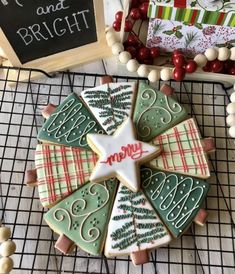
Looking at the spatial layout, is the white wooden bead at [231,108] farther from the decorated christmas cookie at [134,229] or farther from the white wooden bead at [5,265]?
the white wooden bead at [5,265]

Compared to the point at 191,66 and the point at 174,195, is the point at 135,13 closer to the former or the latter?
the point at 191,66

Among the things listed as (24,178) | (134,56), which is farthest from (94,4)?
(24,178)

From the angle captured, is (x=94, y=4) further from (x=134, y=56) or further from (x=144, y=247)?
(x=144, y=247)

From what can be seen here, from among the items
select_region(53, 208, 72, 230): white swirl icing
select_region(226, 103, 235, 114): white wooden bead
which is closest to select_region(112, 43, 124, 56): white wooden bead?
select_region(226, 103, 235, 114): white wooden bead

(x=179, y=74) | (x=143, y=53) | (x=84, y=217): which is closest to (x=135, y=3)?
(x=143, y=53)

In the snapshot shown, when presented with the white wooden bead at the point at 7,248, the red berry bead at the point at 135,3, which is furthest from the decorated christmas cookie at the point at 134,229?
the red berry bead at the point at 135,3
